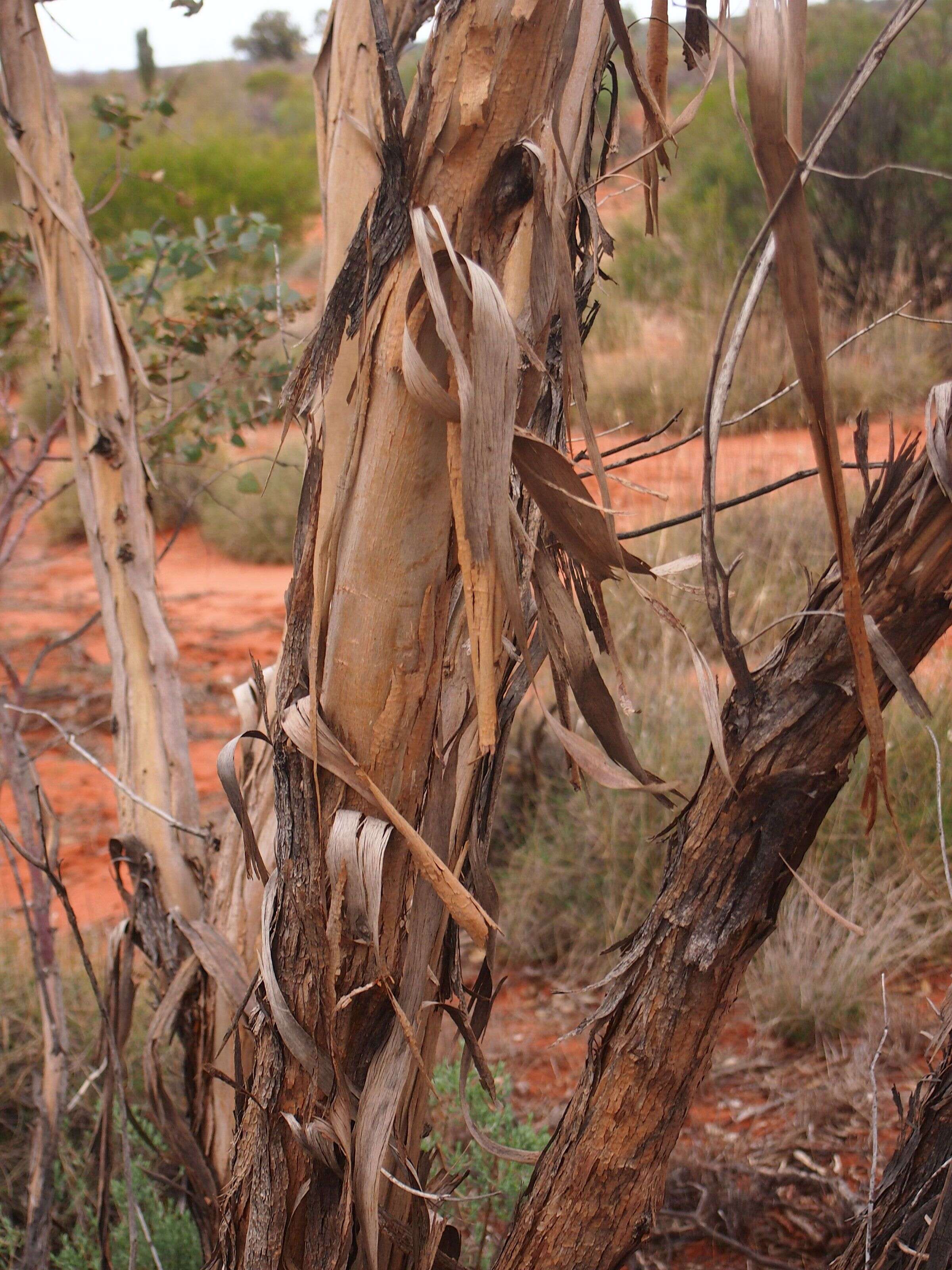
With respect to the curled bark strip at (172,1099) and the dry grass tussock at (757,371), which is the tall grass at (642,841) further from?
the dry grass tussock at (757,371)

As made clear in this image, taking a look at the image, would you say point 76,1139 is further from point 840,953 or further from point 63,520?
point 63,520

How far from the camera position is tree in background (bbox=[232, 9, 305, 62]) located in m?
33.1

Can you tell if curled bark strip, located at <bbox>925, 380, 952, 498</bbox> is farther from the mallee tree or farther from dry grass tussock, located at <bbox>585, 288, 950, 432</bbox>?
dry grass tussock, located at <bbox>585, 288, 950, 432</bbox>

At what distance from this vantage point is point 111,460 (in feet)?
4.77

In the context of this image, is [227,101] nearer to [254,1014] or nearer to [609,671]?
[609,671]

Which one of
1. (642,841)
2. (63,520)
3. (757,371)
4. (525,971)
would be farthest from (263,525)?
(642,841)

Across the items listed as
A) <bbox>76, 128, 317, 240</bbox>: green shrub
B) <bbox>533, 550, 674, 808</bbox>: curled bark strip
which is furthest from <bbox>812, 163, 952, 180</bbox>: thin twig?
<bbox>76, 128, 317, 240</bbox>: green shrub

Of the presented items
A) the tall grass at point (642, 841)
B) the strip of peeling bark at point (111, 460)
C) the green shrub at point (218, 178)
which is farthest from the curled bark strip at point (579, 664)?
the green shrub at point (218, 178)

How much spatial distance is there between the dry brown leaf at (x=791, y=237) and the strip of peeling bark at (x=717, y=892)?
0.21 m

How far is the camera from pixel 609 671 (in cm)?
366

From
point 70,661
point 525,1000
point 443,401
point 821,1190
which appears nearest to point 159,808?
point 443,401

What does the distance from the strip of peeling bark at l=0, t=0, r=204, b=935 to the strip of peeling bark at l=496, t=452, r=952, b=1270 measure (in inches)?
27.4

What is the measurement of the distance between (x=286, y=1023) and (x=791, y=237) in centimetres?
66

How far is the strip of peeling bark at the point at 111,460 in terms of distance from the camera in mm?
1394
